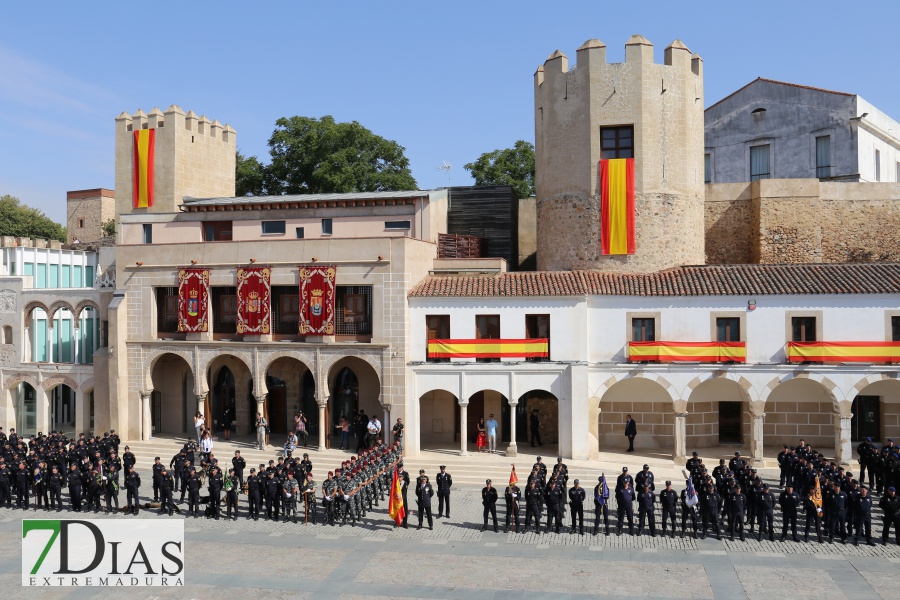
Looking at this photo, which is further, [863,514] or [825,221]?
[825,221]

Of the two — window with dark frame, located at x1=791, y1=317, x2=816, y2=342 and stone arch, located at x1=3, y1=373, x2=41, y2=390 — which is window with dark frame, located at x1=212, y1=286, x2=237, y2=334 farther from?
window with dark frame, located at x1=791, y1=317, x2=816, y2=342

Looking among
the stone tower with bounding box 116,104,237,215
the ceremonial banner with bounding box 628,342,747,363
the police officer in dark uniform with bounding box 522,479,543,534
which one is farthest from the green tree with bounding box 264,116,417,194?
the police officer in dark uniform with bounding box 522,479,543,534

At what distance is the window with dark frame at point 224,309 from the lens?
118 feet

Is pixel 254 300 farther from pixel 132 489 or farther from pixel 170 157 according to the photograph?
pixel 170 157

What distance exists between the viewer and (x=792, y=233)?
39906 millimetres

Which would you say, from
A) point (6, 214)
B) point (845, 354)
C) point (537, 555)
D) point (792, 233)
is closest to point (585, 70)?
point (792, 233)

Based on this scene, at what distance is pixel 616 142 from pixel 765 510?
59.9ft

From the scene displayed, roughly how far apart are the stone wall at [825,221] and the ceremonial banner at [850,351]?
30.5ft

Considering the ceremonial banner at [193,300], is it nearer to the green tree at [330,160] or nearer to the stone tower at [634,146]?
the stone tower at [634,146]

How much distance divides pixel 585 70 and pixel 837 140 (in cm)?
1522

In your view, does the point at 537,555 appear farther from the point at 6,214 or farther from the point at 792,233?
the point at 6,214

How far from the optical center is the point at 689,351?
3191 cm

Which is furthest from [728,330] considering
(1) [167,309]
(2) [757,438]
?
(1) [167,309]

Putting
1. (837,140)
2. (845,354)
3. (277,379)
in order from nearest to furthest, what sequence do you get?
(845,354) → (277,379) → (837,140)
